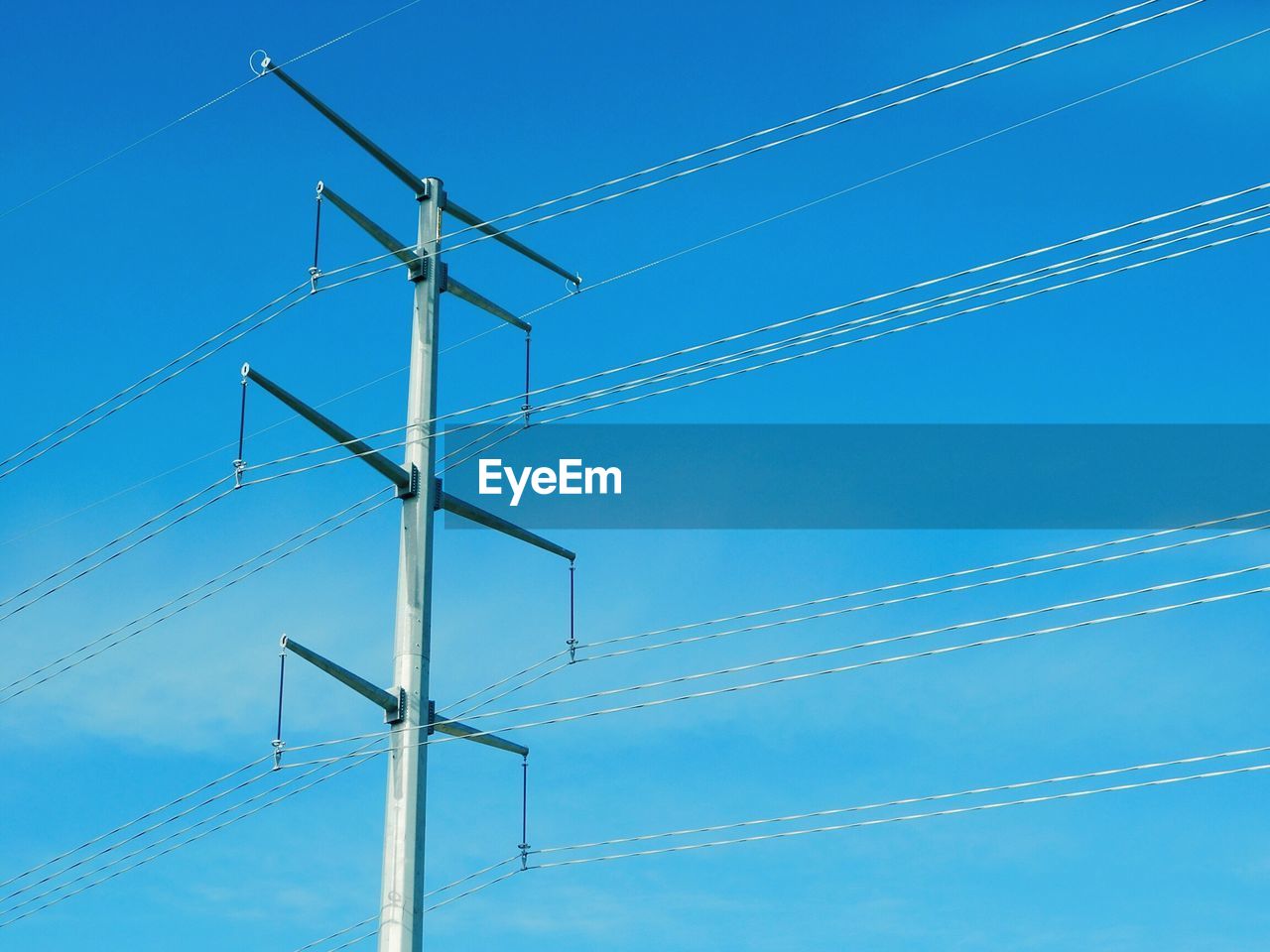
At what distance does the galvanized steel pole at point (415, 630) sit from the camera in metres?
25.1

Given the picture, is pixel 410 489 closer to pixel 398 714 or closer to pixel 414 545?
pixel 414 545

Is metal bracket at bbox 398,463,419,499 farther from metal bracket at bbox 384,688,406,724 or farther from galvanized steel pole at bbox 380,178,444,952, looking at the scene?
metal bracket at bbox 384,688,406,724

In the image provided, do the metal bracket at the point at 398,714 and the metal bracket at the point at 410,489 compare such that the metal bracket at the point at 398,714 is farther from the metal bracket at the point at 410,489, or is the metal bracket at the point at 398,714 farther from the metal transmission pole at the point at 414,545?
the metal bracket at the point at 410,489

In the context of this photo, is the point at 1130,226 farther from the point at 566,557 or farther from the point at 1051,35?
the point at 566,557

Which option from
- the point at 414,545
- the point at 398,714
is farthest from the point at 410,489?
the point at 398,714

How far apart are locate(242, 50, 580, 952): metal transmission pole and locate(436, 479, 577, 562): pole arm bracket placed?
16 mm

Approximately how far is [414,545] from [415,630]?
130 centimetres

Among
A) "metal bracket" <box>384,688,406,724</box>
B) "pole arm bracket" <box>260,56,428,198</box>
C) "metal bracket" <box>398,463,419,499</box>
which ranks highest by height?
"pole arm bracket" <box>260,56,428,198</box>

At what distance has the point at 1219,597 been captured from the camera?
21000 mm

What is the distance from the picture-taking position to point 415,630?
26.7m

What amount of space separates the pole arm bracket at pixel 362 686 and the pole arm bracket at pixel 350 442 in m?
2.76

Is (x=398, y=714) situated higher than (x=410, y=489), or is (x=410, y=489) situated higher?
(x=410, y=489)

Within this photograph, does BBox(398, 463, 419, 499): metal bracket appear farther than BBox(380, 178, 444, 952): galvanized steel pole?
Yes

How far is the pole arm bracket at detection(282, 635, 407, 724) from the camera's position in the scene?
85.3 feet
